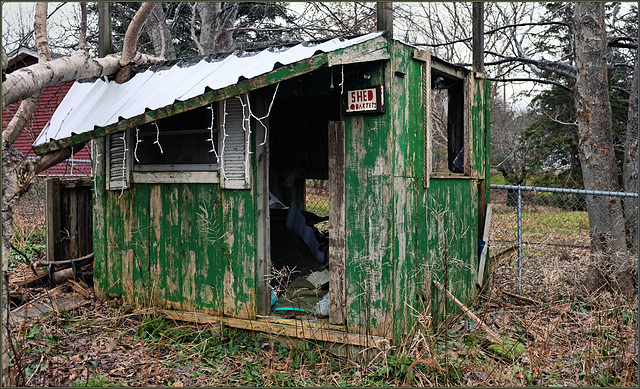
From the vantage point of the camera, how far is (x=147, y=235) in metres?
6.02

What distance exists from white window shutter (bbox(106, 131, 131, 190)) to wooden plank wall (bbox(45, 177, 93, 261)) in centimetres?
125

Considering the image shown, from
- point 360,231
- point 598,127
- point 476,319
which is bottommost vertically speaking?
point 476,319

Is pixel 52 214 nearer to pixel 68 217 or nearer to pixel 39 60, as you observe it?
pixel 68 217

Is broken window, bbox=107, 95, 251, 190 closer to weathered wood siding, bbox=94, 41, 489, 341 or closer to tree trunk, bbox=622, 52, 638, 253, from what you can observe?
weathered wood siding, bbox=94, 41, 489, 341

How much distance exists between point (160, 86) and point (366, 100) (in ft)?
7.91

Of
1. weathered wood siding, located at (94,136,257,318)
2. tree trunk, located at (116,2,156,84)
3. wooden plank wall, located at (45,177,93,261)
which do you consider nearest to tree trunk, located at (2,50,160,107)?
tree trunk, located at (116,2,156,84)

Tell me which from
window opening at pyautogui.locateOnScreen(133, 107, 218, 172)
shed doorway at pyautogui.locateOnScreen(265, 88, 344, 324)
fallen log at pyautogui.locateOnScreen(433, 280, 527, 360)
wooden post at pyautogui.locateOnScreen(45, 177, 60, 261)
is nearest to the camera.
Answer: fallen log at pyautogui.locateOnScreen(433, 280, 527, 360)

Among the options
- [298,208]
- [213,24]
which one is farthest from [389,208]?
[213,24]

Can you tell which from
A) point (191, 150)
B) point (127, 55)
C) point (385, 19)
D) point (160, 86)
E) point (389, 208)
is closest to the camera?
point (389, 208)

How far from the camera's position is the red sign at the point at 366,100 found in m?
4.76

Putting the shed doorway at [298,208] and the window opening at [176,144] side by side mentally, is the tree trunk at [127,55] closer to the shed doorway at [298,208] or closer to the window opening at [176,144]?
the window opening at [176,144]

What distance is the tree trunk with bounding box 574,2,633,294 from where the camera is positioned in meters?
7.38

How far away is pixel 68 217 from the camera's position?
7324 mm

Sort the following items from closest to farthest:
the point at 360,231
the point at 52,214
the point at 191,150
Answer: the point at 360,231 < the point at 191,150 < the point at 52,214
